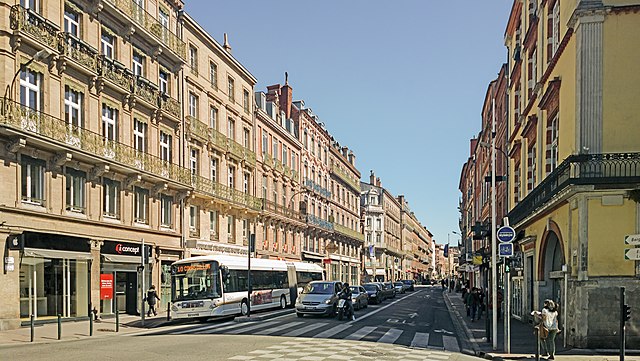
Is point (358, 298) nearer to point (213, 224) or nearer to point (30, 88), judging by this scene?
point (213, 224)

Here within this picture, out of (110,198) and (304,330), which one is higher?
(110,198)

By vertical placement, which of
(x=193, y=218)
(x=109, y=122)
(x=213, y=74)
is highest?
(x=213, y=74)

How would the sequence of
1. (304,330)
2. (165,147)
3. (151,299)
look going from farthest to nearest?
1. (165,147)
2. (151,299)
3. (304,330)

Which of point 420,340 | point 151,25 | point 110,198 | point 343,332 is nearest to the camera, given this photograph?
point 420,340

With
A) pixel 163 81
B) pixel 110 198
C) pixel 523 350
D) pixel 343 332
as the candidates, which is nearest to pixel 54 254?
pixel 110 198

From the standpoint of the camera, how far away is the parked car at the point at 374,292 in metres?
39.2

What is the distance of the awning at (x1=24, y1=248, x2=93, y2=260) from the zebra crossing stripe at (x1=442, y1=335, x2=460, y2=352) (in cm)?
1450

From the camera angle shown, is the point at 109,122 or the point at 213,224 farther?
the point at 213,224

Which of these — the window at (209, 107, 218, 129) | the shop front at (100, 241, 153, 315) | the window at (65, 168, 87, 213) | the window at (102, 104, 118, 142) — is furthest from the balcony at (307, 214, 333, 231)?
the window at (65, 168, 87, 213)

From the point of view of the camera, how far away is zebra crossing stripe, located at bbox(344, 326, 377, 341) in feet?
60.1

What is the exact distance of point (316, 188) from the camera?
211ft

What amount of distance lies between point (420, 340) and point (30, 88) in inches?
643

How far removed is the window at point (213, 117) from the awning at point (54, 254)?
15622mm

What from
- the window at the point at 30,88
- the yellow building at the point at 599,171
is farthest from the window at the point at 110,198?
the yellow building at the point at 599,171
